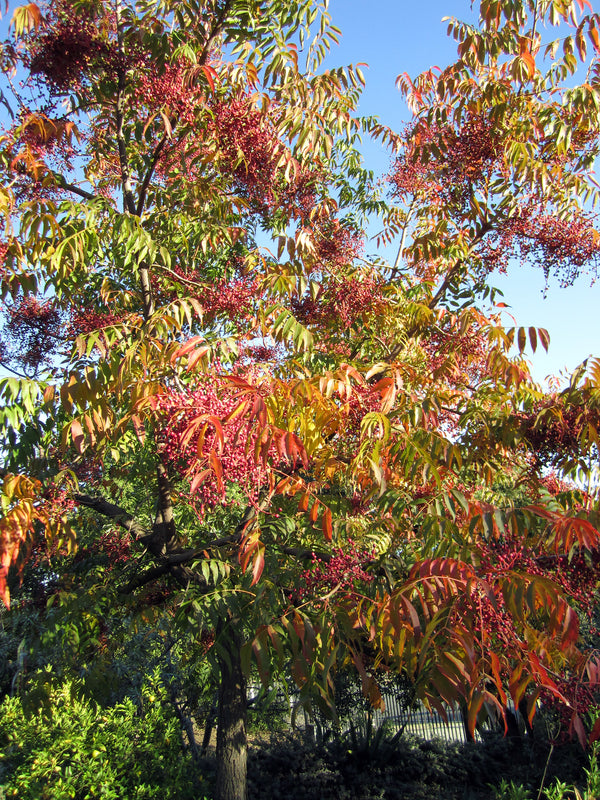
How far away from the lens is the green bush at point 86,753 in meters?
4.21

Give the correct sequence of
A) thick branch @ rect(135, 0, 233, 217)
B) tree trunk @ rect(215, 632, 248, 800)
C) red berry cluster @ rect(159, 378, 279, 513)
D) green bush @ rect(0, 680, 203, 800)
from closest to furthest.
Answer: red berry cluster @ rect(159, 378, 279, 513) < thick branch @ rect(135, 0, 233, 217) < green bush @ rect(0, 680, 203, 800) < tree trunk @ rect(215, 632, 248, 800)

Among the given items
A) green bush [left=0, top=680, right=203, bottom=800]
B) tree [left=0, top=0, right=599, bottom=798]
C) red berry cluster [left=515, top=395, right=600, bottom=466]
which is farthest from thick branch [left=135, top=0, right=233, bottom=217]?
green bush [left=0, top=680, right=203, bottom=800]

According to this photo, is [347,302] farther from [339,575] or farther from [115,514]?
[115,514]

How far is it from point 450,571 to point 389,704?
54.1 feet

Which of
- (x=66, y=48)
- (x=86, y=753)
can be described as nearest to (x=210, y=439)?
(x=66, y=48)

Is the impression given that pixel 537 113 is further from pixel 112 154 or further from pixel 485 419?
pixel 112 154

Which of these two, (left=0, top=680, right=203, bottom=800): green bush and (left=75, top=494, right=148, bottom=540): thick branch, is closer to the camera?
(left=0, top=680, right=203, bottom=800): green bush

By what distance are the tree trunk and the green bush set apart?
51 cm

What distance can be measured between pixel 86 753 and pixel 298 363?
374 cm

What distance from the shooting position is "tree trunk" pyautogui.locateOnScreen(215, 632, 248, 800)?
4875 mm

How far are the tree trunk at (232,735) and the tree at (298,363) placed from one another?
26 millimetres

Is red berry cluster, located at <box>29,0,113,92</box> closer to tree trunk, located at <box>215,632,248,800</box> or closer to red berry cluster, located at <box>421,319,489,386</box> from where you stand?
red berry cluster, located at <box>421,319,489,386</box>

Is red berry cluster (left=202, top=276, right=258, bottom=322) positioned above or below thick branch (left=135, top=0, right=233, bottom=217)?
below

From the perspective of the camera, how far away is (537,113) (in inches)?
168
